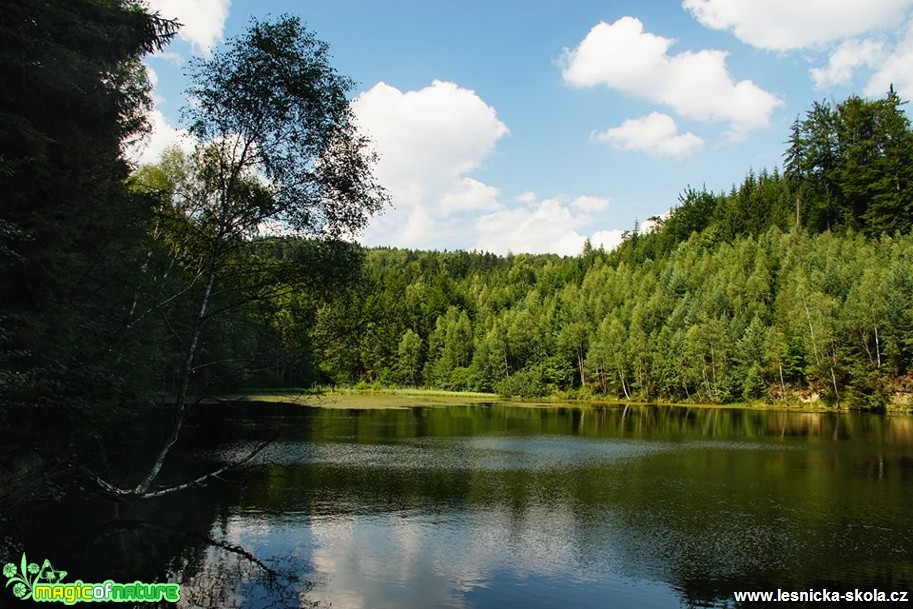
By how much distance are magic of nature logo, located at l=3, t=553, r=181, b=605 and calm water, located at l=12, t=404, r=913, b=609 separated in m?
0.67

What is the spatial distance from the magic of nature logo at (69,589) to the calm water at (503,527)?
666mm

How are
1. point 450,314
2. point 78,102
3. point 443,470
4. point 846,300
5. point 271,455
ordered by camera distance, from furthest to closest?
1. point 450,314
2. point 846,300
3. point 271,455
4. point 443,470
5. point 78,102

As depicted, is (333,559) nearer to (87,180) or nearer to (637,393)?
(87,180)

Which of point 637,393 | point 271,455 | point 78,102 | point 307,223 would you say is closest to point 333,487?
point 271,455

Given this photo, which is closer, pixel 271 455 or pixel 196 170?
pixel 196 170

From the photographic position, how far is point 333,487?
1167 inches

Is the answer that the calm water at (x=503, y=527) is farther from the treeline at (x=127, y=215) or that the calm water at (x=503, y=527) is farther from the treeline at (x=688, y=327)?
the treeline at (x=688, y=327)

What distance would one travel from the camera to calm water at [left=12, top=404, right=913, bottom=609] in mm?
17594

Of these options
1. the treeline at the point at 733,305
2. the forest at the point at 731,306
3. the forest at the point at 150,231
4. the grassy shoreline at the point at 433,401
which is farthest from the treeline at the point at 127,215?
the treeline at the point at 733,305

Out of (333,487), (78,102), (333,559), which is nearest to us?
(78,102)

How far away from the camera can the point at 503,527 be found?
23703mm

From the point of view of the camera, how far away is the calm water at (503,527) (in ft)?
57.7

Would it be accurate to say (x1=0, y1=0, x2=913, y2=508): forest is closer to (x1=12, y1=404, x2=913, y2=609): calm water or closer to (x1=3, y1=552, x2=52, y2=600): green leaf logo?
(x1=3, y1=552, x2=52, y2=600): green leaf logo

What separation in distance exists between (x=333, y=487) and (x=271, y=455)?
1021 cm
